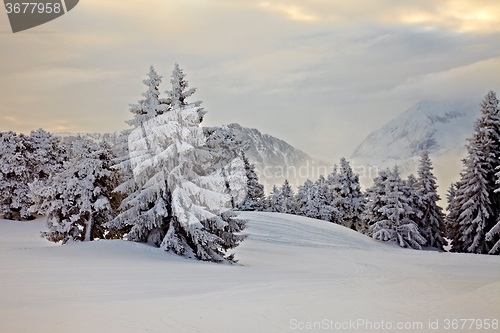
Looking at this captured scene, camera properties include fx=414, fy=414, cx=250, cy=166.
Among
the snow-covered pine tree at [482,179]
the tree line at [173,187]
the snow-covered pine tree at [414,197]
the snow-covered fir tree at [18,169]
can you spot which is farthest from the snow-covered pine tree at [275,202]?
the snow-covered pine tree at [482,179]

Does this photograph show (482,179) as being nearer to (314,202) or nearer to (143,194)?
(143,194)

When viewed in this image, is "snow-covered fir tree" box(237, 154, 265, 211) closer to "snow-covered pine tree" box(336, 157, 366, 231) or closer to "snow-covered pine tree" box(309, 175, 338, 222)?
"snow-covered pine tree" box(309, 175, 338, 222)

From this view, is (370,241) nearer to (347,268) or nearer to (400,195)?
(400,195)

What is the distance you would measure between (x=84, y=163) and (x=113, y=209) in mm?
2860

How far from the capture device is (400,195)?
36875 mm

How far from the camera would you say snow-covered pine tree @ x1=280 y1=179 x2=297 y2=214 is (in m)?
63.1

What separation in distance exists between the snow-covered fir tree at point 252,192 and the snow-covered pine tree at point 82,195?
86.5 ft

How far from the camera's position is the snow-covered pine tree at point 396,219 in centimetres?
3528

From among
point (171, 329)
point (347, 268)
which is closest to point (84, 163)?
point (347, 268)

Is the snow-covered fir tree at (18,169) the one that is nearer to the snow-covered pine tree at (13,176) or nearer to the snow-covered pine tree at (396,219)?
the snow-covered pine tree at (13,176)

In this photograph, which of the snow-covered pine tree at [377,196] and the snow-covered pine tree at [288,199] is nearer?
the snow-covered pine tree at [377,196]

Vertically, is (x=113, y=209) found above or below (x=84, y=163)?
below

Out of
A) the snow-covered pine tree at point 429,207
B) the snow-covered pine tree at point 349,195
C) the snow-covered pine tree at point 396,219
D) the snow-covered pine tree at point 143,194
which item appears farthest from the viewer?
the snow-covered pine tree at point 349,195

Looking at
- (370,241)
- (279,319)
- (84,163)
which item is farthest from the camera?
(370,241)
